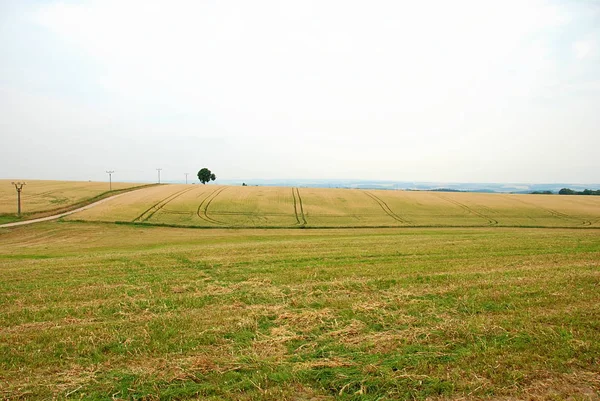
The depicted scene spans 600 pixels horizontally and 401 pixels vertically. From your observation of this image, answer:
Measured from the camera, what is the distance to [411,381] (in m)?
5.25

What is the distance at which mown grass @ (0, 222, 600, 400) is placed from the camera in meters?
5.23

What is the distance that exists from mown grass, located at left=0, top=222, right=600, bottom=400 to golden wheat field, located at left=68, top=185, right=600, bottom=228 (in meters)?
37.5

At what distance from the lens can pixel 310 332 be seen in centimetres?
715

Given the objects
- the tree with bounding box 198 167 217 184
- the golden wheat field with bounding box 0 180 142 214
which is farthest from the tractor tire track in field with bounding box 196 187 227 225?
the tree with bounding box 198 167 217 184

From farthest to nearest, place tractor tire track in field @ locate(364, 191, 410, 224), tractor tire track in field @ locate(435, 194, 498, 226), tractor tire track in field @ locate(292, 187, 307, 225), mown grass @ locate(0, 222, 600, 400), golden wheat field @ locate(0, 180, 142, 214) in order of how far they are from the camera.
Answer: golden wheat field @ locate(0, 180, 142, 214), tractor tire track in field @ locate(292, 187, 307, 225), tractor tire track in field @ locate(364, 191, 410, 224), tractor tire track in field @ locate(435, 194, 498, 226), mown grass @ locate(0, 222, 600, 400)

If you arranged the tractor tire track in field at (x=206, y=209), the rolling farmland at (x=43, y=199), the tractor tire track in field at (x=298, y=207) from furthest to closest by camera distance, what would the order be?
the rolling farmland at (x=43, y=199) → the tractor tire track in field at (x=298, y=207) → the tractor tire track in field at (x=206, y=209)

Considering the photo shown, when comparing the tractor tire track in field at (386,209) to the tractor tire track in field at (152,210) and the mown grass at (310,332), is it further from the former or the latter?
the mown grass at (310,332)

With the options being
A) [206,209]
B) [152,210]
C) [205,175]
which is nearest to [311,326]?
[206,209]

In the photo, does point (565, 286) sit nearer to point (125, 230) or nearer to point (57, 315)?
point (57, 315)

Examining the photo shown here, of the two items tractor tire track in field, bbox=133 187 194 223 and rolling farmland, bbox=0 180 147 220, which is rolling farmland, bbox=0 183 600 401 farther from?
rolling farmland, bbox=0 180 147 220

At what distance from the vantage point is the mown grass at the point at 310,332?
206 inches

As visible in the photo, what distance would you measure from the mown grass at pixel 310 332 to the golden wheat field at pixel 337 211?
3750 centimetres

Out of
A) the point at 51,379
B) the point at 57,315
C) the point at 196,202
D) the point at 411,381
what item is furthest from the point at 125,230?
the point at 411,381

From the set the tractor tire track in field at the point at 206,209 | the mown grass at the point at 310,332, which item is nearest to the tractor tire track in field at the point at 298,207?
the tractor tire track in field at the point at 206,209
